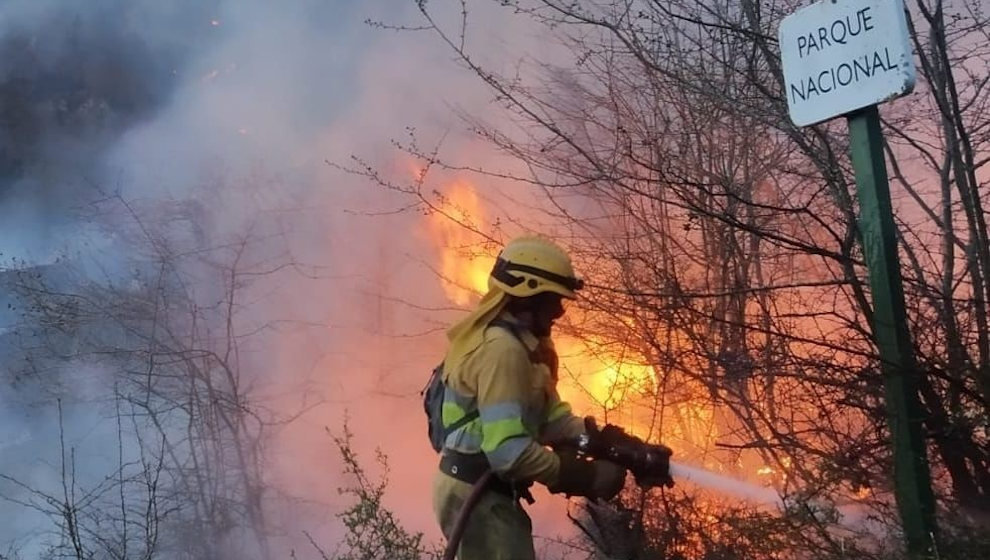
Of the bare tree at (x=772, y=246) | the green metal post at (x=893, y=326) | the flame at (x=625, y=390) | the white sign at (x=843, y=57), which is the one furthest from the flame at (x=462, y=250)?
the green metal post at (x=893, y=326)

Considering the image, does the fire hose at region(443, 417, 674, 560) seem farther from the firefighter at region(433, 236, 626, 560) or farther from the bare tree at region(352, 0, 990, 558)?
the bare tree at region(352, 0, 990, 558)

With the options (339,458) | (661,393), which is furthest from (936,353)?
(339,458)

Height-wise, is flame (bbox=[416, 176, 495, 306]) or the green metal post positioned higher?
flame (bbox=[416, 176, 495, 306])

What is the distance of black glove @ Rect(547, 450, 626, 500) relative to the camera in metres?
2.73

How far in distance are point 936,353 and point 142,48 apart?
1165 centimetres

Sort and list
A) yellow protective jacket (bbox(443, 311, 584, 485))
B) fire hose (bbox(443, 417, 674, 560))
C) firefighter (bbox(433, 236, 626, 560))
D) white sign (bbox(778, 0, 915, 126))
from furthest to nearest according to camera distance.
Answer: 1. fire hose (bbox(443, 417, 674, 560))
2. firefighter (bbox(433, 236, 626, 560))
3. yellow protective jacket (bbox(443, 311, 584, 485))
4. white sign (bbox(778, 0, 915, 126))

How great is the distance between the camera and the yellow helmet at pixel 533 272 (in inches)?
108

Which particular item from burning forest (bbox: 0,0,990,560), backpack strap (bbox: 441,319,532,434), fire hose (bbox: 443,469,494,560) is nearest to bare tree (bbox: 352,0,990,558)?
burning forest (bbox: 0,0,990,560)

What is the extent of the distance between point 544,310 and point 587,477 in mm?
526

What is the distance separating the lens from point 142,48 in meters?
12.2

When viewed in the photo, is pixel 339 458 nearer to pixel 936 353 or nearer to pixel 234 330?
pixel 234 330

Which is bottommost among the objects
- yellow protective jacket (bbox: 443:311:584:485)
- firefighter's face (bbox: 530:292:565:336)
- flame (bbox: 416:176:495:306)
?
yellow protective jacket (bbox: 443:311:584:485)

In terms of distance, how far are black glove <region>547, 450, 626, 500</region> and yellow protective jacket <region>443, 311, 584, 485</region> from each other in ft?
0.22

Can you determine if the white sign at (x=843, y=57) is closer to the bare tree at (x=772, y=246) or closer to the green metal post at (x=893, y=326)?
the green metal post at (x=893, y=326)
